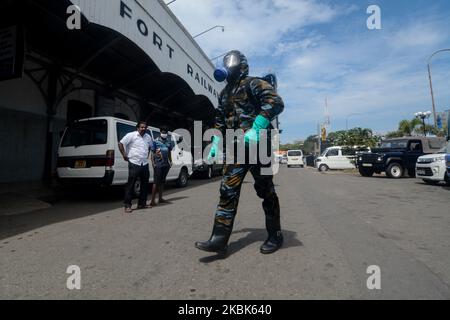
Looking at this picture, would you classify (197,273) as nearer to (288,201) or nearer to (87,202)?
(288,201)

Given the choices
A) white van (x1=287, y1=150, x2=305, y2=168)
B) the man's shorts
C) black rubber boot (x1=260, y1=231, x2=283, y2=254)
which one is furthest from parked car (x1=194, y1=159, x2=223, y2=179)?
white van (x1=287, y1=150, x2=305, y2=168)

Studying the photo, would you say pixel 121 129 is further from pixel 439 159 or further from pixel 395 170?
pixel 395 170

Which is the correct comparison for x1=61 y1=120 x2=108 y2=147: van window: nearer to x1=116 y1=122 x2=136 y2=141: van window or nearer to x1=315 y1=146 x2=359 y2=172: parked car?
x1=116 y1=122 x2=136 y2=141: van window

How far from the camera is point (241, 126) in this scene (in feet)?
9.68

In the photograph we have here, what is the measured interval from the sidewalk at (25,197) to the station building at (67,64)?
983mm

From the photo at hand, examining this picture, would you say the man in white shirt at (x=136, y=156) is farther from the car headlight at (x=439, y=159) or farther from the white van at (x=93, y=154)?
the car headlight at (x=439, y=159)

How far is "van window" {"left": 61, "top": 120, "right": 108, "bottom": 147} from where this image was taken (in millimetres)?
6402

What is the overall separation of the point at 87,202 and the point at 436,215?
7.26 metres

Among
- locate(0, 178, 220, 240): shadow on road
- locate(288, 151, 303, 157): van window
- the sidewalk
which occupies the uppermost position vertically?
locate(288, 151, 303, 157): van window

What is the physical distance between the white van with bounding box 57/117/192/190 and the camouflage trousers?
13.9ft

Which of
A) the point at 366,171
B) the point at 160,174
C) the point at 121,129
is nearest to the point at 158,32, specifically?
the point at 121,129

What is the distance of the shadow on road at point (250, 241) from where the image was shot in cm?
282

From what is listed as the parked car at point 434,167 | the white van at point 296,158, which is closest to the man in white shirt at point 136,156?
the parked car at point 434,167

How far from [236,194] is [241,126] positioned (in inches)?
28.8
